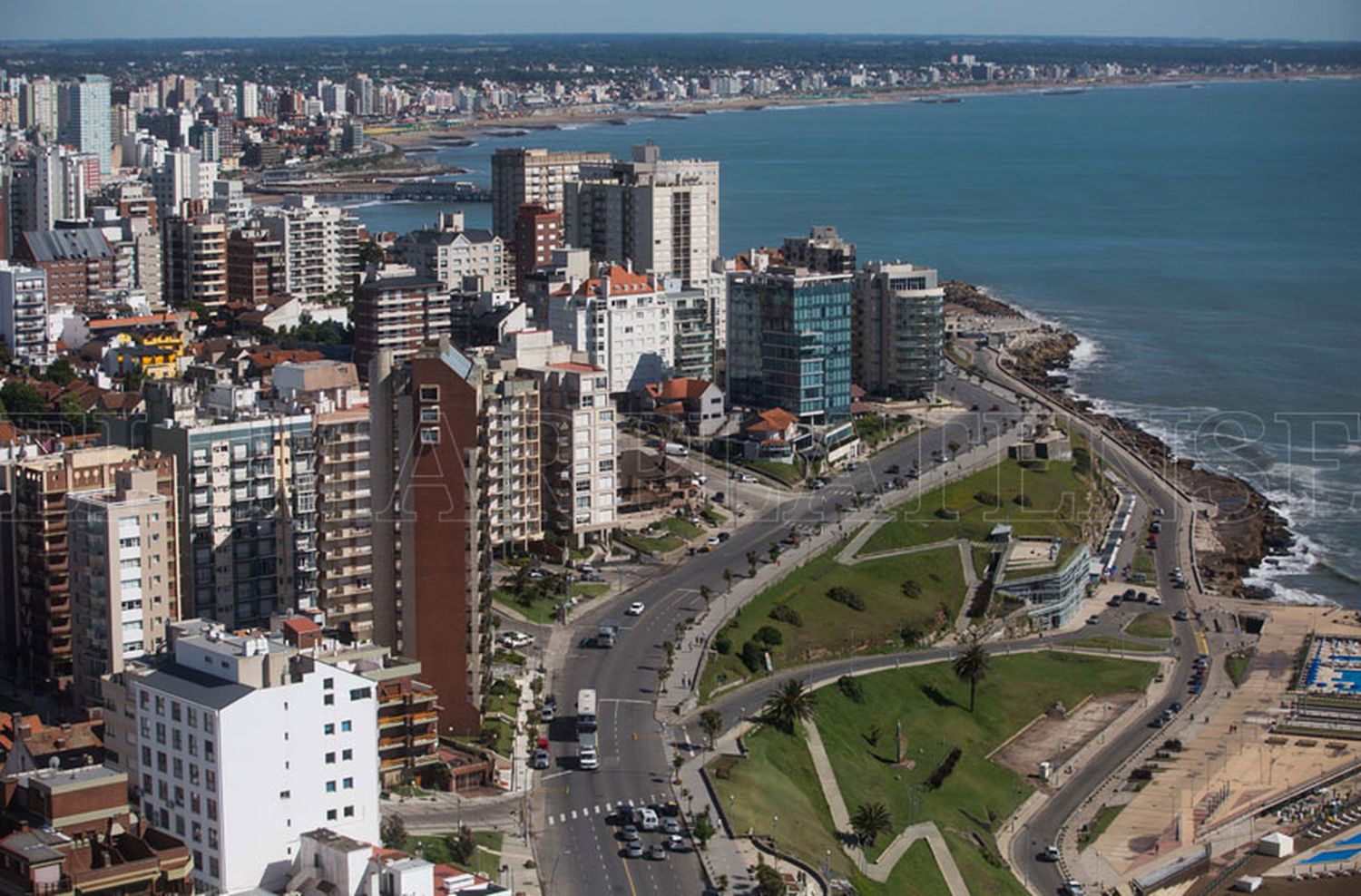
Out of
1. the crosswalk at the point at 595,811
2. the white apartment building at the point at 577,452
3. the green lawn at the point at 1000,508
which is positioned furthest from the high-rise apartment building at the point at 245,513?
the green lawn at the point at 1000,508

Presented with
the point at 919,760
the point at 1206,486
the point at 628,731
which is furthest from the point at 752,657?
the point at 1206,486

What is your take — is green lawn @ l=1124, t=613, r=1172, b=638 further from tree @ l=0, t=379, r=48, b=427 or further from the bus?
tree @ l=0, t=379, r=48, b=427

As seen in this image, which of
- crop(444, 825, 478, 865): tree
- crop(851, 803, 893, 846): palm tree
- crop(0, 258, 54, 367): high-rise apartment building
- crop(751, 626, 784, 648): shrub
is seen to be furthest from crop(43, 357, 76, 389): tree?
crop(444, 825, 478, 865): tree

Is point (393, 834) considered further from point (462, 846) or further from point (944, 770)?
point (944, 770)

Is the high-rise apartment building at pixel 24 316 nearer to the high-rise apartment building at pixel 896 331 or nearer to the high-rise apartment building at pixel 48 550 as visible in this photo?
the high-rise apartment building at pixel 896 331

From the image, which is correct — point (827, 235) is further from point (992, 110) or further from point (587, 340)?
point (992, 110)

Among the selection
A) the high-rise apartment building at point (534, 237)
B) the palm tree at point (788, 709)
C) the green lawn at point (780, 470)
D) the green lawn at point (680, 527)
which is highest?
the high-rise apartment building at point (534, 237)

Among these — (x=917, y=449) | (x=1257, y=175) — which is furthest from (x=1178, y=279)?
(x=1257, y=175)
